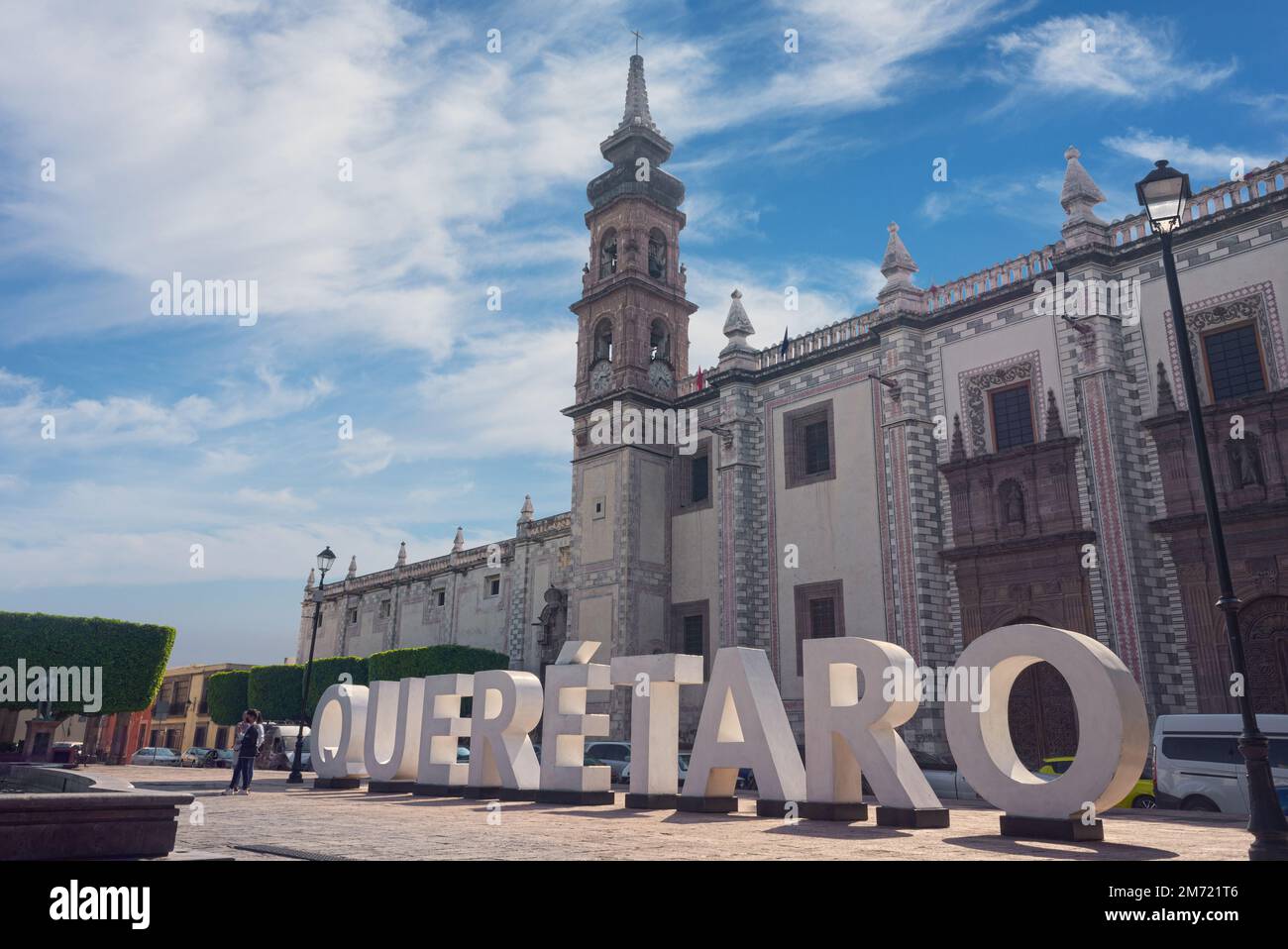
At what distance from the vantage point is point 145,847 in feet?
21.9

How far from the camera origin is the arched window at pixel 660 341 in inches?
1405

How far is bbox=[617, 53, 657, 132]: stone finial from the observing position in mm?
37719

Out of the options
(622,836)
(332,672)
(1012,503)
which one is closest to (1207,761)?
(1012,503)

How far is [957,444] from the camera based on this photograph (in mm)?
25891

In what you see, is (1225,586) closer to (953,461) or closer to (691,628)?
(953,461)

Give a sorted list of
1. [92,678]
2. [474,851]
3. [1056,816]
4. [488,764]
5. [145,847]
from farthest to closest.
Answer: [92,678] → [488,764] → [1056,816] → [474,851] → [145,847]

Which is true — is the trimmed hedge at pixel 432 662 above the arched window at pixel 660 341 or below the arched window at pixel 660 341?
below

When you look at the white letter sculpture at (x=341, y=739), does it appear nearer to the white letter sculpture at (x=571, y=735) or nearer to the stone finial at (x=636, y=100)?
the white letter sculpture at (x=571, y=735)

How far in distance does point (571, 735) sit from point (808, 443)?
16416 mm

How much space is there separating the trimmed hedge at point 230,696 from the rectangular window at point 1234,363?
47527 mm

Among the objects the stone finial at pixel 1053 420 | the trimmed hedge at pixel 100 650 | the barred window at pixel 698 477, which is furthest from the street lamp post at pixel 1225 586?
the trimmed hedge at pixel 100 650
